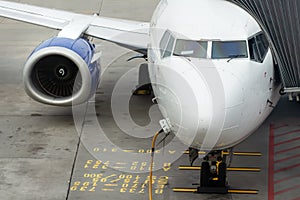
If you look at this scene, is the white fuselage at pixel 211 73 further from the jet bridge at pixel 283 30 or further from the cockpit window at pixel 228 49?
the jet bridge at pixel 283 30

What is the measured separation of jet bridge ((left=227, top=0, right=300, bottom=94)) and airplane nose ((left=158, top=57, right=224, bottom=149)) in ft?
6.53

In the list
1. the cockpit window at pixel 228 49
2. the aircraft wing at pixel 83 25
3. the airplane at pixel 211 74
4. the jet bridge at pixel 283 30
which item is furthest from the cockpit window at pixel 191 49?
the aircraft wing at pixel 83 25

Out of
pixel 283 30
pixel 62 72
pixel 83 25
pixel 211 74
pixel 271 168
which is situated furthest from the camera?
pixel 83 25

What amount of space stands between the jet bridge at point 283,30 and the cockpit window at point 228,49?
1.09 meters

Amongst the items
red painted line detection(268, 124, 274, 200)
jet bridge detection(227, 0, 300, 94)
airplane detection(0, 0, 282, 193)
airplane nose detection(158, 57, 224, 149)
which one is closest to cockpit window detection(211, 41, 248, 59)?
airplane detection(0, 0, 282, 193)

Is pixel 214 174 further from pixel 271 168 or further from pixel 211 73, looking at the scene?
pixel 211 73

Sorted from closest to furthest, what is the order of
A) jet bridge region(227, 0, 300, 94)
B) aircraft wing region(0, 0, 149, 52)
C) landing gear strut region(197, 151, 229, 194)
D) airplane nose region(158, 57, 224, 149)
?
airplane nose region(158, 57, 224, 149), landing gear strut region(197, 151, 229, 194), jet bridge region(227, 0, 300, 94), aircraft wing region(0, 0, 149, 52)

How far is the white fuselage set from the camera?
13.7 meters

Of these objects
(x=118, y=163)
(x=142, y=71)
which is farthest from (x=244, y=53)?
(x=142, y=71)

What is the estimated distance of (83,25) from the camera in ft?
69.2

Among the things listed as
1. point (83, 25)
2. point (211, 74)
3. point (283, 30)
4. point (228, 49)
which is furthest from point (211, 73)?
point (83, 25)

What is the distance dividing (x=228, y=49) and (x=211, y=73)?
0.85 meters

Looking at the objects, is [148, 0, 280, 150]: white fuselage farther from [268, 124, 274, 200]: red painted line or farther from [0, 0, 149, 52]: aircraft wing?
[0, 0, 149, 52]: aircraft wing

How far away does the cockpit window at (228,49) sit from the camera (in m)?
14.5
